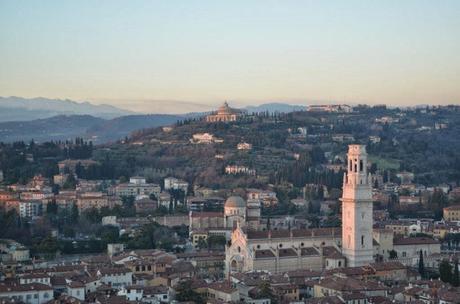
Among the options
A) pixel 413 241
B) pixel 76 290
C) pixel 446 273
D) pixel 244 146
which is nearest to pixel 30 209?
pixel 413 241

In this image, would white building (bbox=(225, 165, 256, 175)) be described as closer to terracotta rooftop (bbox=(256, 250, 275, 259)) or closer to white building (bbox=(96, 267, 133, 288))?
terracotta rooftop (bbox=(256, 250, 275, 259))

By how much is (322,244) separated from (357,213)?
7.77ft

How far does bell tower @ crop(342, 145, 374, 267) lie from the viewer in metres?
38.5

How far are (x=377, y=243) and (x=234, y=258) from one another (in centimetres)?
654

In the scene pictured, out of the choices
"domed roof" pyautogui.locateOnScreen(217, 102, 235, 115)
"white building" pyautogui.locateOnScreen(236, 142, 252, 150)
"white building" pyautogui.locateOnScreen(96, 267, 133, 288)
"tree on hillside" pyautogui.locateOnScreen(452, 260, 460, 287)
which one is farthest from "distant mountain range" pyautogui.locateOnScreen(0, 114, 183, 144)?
"tree on hillside" pyautogui.locateOnScreen(452, 260, 460, 287)

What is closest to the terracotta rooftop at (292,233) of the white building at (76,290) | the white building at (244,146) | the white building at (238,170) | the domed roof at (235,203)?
the white building at (76,290)

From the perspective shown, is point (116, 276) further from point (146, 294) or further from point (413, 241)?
point (413, 241)

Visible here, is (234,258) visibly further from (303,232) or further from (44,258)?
(44,258)

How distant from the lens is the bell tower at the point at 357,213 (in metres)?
38.5

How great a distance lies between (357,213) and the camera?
3859cm

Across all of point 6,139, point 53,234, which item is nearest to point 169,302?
point 53,234

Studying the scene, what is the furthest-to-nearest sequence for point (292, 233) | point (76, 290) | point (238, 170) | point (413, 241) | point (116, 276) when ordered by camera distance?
point (238, 170), point (413, 241), point (292, 233), point (116, 276), point (76, 290)

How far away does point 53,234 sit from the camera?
165 ft

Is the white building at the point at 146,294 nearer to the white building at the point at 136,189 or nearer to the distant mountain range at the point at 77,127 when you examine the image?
the white building at the point at 136,189
